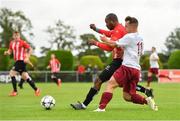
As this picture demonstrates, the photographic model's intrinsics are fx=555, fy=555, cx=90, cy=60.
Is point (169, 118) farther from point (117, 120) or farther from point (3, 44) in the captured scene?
point (3, 44)

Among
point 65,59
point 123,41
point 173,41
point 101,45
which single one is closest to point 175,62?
point 65,59

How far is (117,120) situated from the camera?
34.7ft

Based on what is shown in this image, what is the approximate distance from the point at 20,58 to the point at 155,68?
34.1 feet

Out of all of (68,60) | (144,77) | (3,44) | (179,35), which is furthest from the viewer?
(179,35)

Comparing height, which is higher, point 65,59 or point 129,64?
point 129,64

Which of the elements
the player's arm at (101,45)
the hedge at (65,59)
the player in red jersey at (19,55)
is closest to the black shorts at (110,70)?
the player's arm at (101,45)

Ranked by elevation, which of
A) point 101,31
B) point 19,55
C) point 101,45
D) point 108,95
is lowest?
point 108,95

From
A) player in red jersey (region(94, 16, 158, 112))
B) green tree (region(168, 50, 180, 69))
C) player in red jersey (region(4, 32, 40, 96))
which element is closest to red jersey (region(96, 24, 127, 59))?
player in red jersey (region(94, 16, 158, 112))

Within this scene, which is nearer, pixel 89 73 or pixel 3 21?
pixel 89 73

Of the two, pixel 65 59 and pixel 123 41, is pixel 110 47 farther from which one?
pixel 65 59

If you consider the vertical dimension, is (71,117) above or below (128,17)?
below

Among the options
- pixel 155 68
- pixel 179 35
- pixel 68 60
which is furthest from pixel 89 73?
pixel 179 35

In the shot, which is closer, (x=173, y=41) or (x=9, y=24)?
(x=9, y=24)

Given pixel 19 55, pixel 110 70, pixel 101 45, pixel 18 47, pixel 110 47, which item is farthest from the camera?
pixel 19 55
